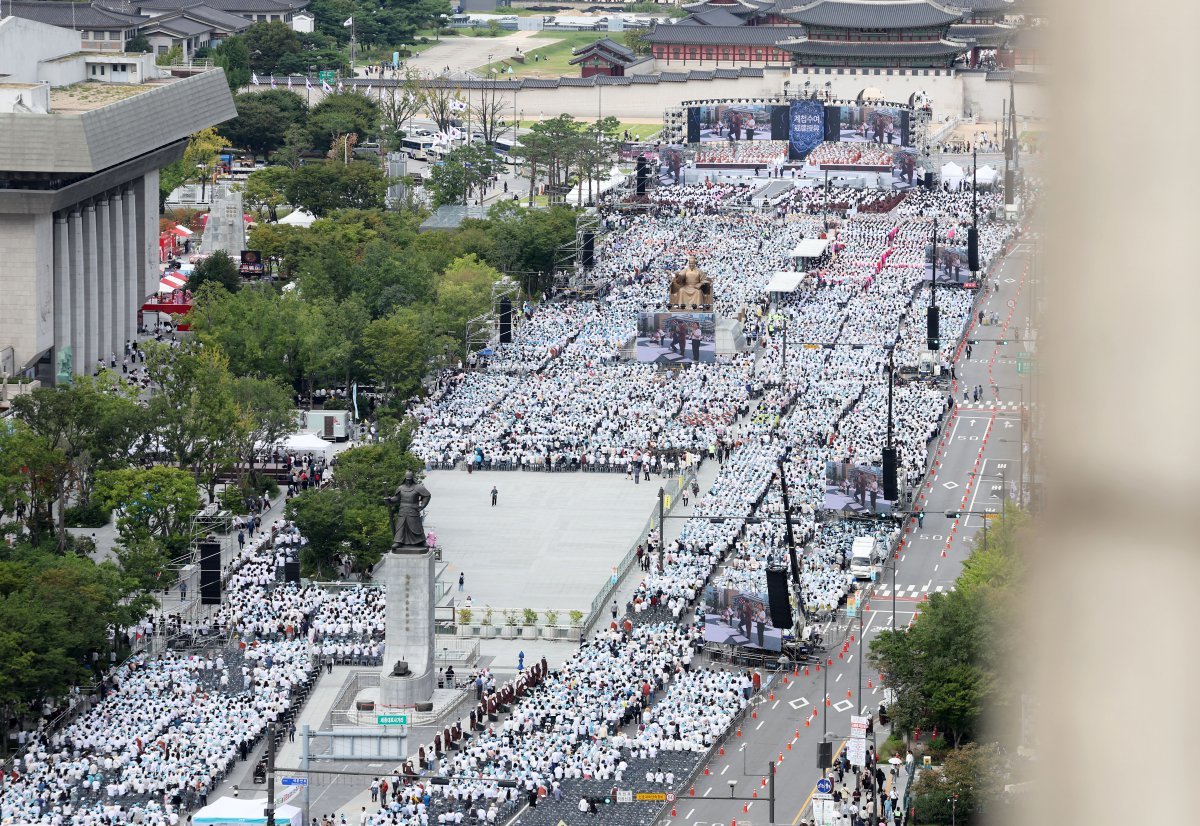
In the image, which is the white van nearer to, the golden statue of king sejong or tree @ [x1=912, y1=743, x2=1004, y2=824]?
tree @ [x1=912, y1=743, x2=1004, y2=824]

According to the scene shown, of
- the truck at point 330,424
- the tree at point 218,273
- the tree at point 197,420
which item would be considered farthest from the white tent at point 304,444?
the tree at point 218,273

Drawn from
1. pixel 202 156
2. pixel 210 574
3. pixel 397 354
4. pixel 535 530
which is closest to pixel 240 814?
pixel 210 574

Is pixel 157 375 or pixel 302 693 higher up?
pixel 157 375

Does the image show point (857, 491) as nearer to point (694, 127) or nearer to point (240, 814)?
point (240, 814)

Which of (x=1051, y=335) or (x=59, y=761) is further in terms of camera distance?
(x=59, y=761)

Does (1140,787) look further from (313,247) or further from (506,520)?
(313,247)

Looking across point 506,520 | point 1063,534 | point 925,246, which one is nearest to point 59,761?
point 506,520
